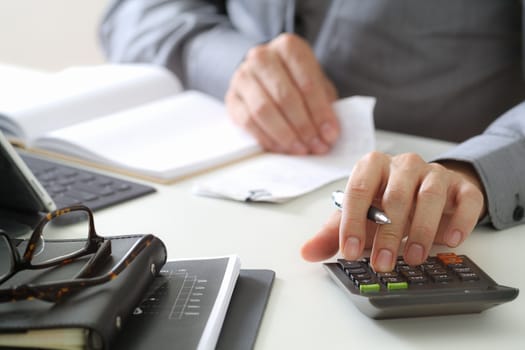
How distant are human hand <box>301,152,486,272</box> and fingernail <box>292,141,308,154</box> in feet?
1.06

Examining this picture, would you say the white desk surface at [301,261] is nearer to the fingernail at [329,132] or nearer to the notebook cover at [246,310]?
the notebook cover at [246,310]

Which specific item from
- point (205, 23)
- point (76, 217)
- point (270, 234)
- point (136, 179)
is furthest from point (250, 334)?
point (205, 23)

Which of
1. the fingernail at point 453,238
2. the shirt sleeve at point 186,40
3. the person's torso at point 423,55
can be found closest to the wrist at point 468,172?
the fingernail at point 453,238

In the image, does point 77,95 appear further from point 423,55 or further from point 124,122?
point 423,55


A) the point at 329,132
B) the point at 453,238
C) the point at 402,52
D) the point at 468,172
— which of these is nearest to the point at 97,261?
the point at 453,238

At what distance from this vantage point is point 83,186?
35.0 inches

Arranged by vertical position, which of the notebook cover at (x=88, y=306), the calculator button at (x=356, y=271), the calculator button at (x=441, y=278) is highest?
the notebook cover at (x=88, y=306)

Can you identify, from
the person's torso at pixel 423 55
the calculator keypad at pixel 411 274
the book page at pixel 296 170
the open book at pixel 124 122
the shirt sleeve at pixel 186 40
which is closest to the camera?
the calculator keypad at pixel 411 274

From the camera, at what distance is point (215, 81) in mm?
1304

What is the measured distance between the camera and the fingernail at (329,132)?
1.03 metres

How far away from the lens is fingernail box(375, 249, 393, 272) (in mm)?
596

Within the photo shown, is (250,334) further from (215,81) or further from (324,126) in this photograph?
(215,81)

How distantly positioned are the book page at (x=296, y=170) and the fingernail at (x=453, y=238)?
0.79 feet

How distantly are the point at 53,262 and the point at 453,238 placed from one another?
37 cm
